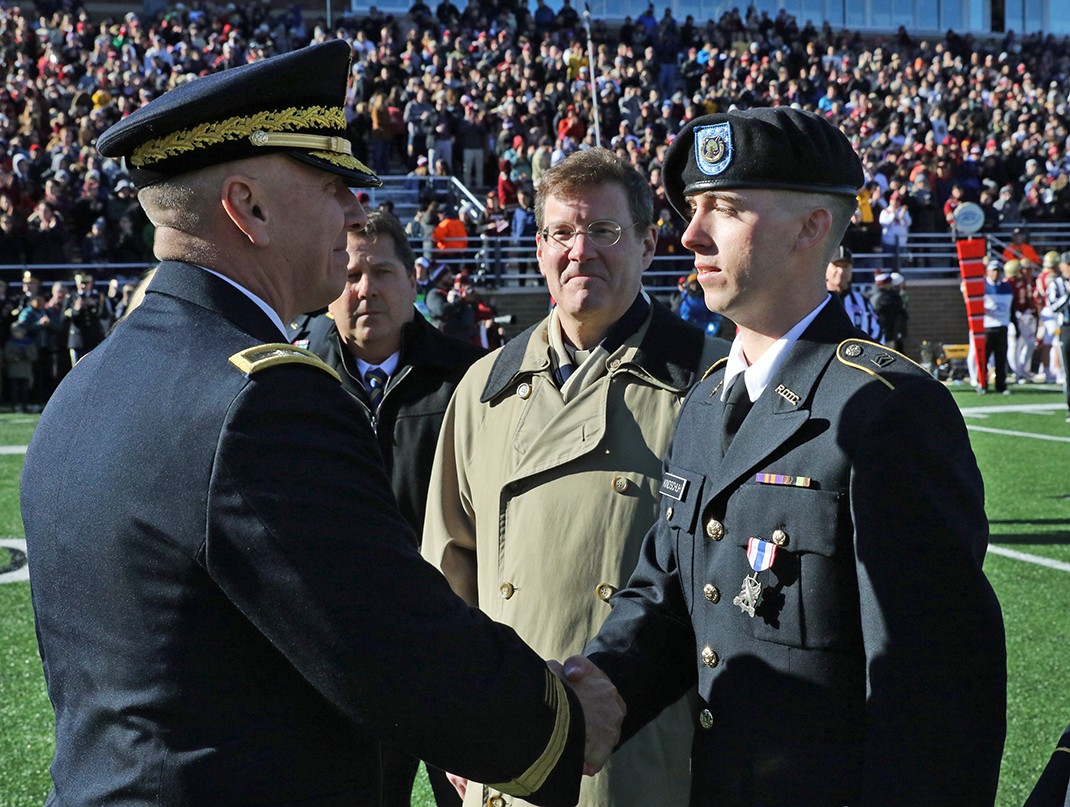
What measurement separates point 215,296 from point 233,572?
1.56ft

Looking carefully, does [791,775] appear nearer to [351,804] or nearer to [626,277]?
[351,804]

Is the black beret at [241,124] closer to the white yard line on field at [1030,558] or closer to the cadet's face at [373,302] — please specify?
the cadet's face at [373,302]

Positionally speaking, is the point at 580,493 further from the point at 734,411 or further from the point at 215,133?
the point at 215,133

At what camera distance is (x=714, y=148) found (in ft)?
7.45

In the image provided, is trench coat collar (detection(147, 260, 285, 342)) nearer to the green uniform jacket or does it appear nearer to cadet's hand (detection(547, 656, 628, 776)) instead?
cadet's hand (detection(547, 656, 628, 776))

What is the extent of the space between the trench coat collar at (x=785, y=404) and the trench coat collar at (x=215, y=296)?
0.82 m

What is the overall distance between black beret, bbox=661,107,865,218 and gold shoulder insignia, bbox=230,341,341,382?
844mm

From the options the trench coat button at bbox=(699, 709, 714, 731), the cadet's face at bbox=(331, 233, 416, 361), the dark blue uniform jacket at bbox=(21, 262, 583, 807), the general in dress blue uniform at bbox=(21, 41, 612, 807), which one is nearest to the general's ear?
the general in dress blue uniform at bbox=(21, 41, 612, 807)

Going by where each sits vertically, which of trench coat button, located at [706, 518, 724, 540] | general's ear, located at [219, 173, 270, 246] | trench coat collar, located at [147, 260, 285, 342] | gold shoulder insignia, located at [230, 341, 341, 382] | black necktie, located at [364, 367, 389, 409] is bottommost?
trench coat button, located at [706, 518, 724, 540]

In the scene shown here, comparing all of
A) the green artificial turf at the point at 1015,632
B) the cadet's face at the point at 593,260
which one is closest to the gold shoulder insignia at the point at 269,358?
the green artificial turf at the point at 1015,632

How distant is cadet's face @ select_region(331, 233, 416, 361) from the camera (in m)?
3.96

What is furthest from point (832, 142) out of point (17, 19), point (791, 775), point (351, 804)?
point (17, 19)

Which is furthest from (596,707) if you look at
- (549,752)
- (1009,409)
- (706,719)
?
(1009,409)

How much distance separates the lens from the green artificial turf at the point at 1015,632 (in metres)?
4.76
